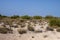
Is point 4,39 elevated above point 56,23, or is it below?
above

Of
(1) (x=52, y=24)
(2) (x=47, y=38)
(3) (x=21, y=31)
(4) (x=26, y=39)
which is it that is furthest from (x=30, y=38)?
(1) (x=52, y=24)

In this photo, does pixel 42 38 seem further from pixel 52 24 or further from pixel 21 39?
pixel 52 24

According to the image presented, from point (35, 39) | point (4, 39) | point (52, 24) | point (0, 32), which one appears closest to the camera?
point (4, 39)

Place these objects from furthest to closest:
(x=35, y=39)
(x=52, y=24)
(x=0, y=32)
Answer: (x=52, y=24), (x=0, y=32), (x=35, y=39)

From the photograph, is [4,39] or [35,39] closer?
[4,39]

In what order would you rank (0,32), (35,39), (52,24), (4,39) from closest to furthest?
(4,39) → (35,39) → (0,32) → (52,24)

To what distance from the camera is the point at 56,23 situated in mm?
30391

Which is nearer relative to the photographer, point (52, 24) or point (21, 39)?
point (21, 39)

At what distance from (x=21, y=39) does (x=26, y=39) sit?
20.4 inches

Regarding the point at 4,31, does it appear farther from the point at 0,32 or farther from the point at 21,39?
the point at 21,39

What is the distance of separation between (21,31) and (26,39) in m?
3.59

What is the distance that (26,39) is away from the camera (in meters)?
17.0

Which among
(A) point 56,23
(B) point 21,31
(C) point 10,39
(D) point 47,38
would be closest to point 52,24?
(A) point 56,23

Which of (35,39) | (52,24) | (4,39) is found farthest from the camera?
(52,24)
